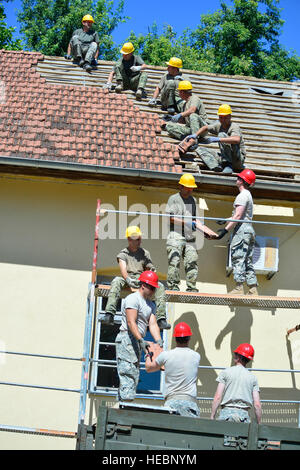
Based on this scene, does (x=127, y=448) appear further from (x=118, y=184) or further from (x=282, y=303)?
(x=118, y=184)

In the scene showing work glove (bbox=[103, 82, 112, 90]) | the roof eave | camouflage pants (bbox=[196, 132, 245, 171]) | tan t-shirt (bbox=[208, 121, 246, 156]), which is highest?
work glove (bbox=[103, 82, 112, 90])

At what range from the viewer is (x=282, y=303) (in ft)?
35.7

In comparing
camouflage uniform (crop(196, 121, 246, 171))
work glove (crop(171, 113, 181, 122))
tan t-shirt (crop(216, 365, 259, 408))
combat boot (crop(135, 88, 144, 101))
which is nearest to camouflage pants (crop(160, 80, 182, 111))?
combat boot (crop(135, 88, 144, 101))

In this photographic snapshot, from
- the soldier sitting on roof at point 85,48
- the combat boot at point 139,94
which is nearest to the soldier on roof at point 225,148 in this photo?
the combat boot at point 139,94

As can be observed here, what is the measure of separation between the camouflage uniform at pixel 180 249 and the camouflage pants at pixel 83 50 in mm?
5394

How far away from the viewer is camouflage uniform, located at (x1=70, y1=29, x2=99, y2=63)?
1543cm

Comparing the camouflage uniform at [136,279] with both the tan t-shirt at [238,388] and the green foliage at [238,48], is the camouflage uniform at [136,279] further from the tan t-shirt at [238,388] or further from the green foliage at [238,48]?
the green foliage at [238,48]

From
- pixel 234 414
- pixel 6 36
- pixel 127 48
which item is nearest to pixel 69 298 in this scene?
pixel 234 414

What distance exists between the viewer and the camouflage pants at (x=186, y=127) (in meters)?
12.9

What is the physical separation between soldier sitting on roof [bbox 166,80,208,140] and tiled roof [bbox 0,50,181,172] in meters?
0.33

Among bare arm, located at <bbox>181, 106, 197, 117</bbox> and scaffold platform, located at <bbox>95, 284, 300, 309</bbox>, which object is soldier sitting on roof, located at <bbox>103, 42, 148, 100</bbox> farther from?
scaffold platform, located at <bbox>95, 284, 300, 309</bbox>

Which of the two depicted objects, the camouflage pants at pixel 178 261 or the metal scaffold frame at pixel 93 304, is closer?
the metal scaffold frame at pixel 93 304
